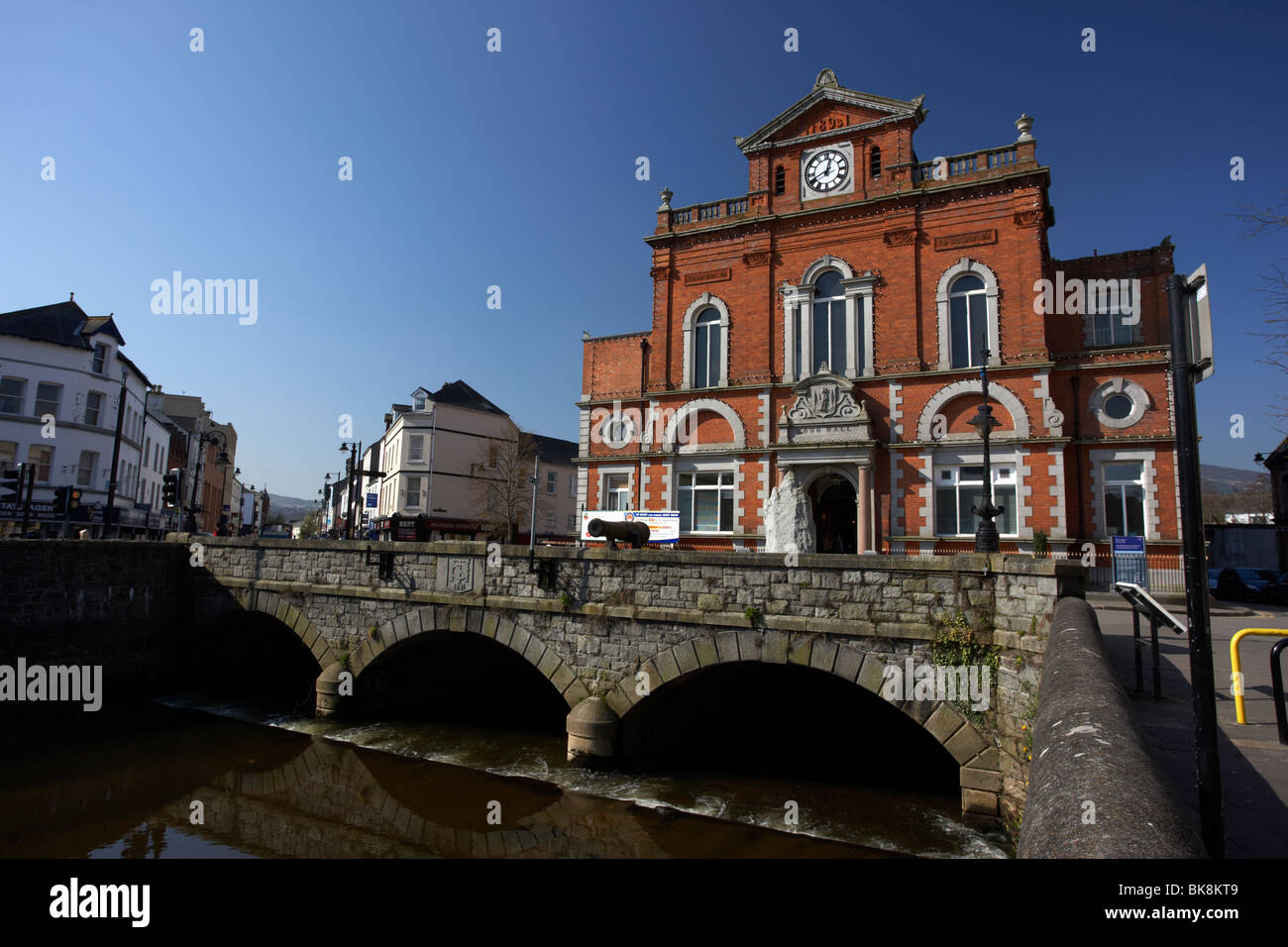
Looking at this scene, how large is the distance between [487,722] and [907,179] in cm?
1954

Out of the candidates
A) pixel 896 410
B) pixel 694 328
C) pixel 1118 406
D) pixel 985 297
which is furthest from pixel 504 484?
pixel 1118 406

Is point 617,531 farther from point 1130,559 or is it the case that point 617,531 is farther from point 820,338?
point 1130,559

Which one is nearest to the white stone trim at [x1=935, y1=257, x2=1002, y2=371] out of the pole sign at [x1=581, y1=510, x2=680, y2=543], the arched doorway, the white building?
the arched doorway

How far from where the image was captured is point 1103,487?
18.2m

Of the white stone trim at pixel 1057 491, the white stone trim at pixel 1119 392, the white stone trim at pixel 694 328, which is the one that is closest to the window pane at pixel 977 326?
the white stone trim at pixel 1119 392

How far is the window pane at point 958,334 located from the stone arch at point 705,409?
6.65 m

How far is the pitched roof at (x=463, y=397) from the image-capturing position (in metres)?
44.1

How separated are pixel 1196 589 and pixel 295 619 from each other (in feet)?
52.9

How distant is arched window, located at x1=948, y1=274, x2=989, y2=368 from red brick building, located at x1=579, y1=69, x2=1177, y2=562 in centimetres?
5

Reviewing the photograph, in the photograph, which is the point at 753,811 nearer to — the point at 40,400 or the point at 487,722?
the point at 487,722

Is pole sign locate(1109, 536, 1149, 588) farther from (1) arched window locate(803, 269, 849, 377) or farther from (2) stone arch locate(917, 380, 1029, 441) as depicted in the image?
(1) arched window locate(803, 269, 849, 377)
